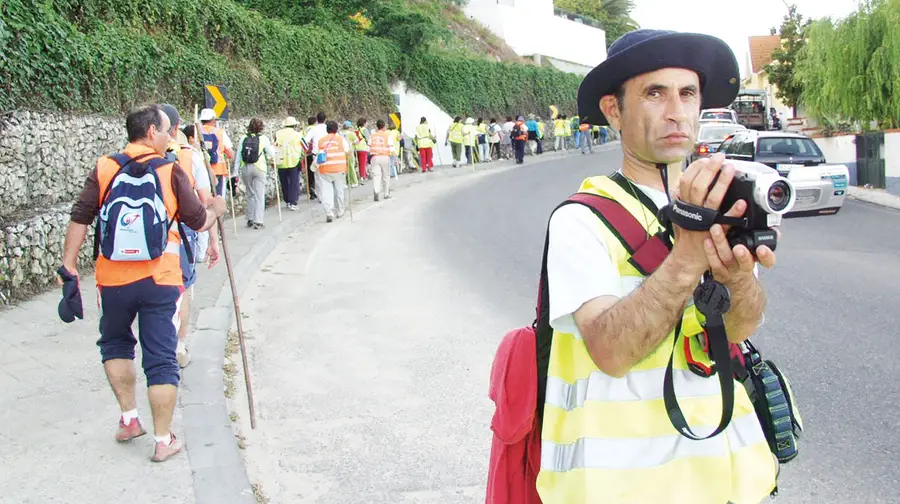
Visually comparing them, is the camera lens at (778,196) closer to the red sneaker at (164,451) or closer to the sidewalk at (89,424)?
the sidewalk at (89,424)

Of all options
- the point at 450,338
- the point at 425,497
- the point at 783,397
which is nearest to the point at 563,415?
the point at 783,397

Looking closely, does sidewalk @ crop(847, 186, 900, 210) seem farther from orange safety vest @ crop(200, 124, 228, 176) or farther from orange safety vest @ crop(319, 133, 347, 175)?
orange safety vest @ crop(200, 124, 228, 176)

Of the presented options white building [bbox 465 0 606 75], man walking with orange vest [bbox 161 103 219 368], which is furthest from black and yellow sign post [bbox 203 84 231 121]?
white building [bbox 465 0 606 75]

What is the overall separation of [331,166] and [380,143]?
3.23 metres

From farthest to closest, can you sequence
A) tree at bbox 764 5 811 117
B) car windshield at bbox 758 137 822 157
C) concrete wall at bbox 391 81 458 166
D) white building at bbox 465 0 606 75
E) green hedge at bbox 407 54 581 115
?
1. white building at bbox 465 0 606 75
2. tree at bbox 764 5 811 117
3. green hedge at bbox 407 54 581 115
4. concrete wall at bbox 391 81 458 166
5. car windshield at bbox 758 137 822 157

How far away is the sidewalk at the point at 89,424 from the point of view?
4.29 meters

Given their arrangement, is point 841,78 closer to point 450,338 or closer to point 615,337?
point 450,338

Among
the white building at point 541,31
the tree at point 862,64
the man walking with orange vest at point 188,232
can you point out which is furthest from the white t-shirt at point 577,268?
the white building at point 541,31

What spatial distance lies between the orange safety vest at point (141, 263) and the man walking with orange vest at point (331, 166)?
10.3 metres

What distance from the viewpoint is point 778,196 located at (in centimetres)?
159

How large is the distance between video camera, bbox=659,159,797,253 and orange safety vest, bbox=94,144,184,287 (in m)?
3.64

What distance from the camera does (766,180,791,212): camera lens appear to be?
1.57 metres

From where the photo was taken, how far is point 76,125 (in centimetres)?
1078

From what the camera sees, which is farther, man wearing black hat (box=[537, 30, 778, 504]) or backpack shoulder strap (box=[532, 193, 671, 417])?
backpack shoulder strap (box=[532, 193, 671, 417])
